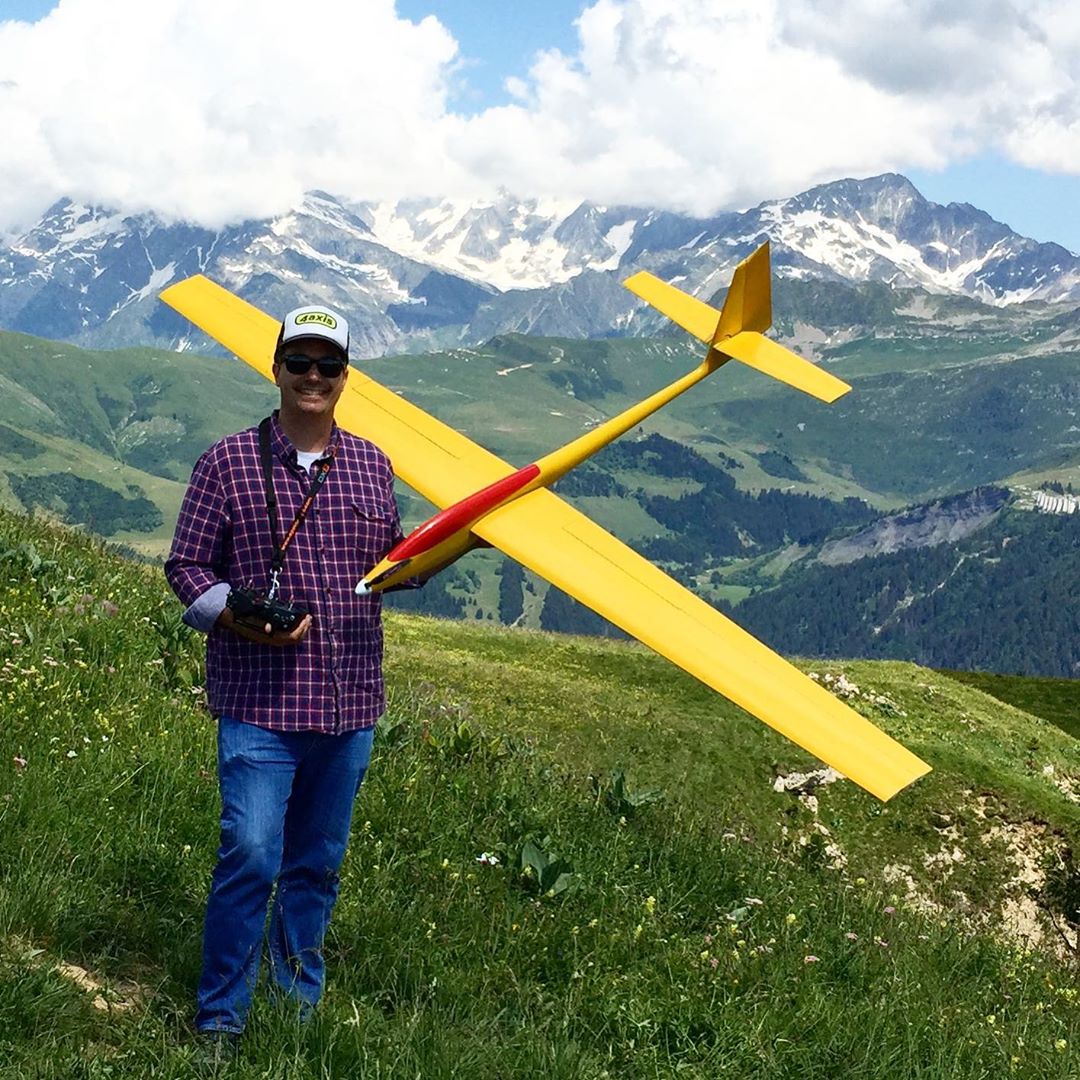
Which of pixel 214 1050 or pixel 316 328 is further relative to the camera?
pixel 316 328

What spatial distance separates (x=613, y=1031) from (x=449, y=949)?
109cm

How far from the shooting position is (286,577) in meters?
5.46

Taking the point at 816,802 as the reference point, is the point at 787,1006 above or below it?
above

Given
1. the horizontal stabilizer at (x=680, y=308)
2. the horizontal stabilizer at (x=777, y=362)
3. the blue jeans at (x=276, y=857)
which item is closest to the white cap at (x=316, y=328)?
the blue jeans at (x=276, y=857)

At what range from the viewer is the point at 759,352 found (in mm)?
18500

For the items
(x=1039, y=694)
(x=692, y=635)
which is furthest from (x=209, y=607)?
(x=1039, y=694)

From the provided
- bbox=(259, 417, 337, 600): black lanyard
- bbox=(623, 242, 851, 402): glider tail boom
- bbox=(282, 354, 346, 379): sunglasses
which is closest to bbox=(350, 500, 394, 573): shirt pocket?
bbox=(259, 417, 337, 600): black lanyard

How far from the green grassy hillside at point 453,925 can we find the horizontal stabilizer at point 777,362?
763 cm

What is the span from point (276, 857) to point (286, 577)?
1.45 meters

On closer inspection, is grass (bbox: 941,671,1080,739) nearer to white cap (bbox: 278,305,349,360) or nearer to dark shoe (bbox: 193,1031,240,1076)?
white cap (bbox: 278,305,349,360)

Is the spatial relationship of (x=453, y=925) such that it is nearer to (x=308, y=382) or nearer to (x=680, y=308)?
(x=308, y=382)

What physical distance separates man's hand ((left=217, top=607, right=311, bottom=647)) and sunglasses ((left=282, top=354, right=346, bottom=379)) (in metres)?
1.39

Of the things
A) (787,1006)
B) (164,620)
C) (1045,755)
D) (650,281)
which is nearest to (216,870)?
(787,1006)

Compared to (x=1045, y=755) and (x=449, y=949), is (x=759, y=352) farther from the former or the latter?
(x=449, y=949)
